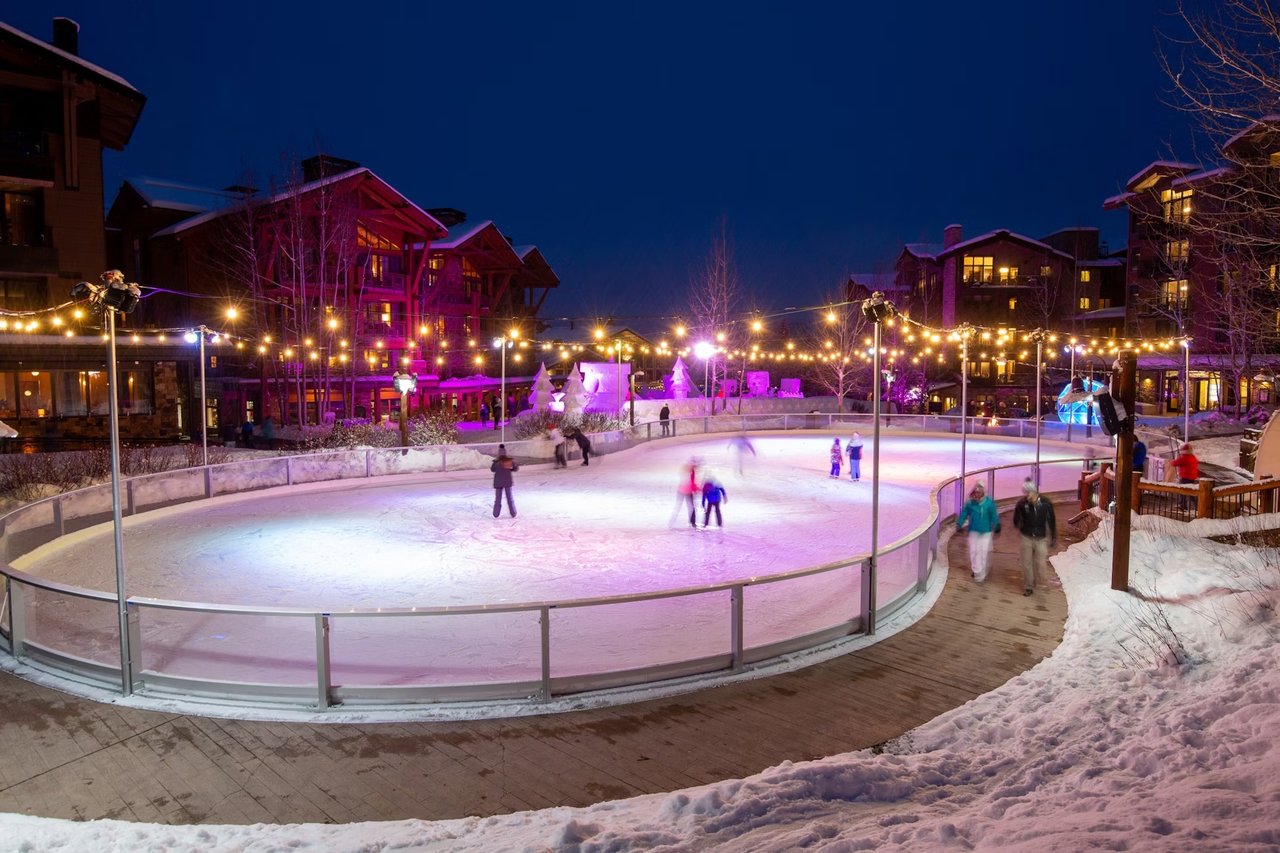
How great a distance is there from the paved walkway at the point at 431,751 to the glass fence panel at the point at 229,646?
19.9 inches

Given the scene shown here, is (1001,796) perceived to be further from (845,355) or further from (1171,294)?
(1171,294)

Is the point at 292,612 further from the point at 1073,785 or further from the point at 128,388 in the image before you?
the point at 128,388

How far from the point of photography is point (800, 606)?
8141 mm

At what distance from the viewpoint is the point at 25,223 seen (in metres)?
29.4

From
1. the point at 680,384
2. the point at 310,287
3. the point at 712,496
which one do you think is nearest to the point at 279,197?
the point at 310,287

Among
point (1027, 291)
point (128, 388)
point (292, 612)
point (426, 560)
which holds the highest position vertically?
point (1027, 291)

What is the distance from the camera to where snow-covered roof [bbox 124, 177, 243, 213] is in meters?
37.6

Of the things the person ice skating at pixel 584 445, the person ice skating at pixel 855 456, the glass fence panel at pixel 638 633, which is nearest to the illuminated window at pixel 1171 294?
the person ice skating at pixel 855 456

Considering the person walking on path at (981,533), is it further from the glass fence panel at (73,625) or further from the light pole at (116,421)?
the glass fence panel at (73,625)

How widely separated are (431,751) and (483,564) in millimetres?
6822

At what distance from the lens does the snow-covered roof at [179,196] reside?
37.6 m

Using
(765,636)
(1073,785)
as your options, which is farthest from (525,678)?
(1073,785)

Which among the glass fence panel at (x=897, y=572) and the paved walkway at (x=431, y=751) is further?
the glass fence panel at (x=897, y=572)

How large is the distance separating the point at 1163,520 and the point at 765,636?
27.9ft
